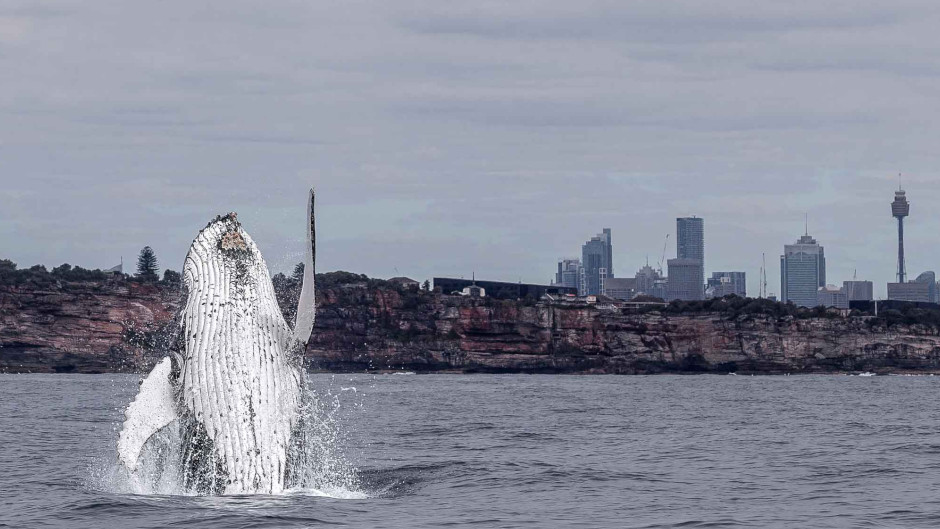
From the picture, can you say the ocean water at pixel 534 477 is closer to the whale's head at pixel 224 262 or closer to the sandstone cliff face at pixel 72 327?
the whale's head at pixel 224 262

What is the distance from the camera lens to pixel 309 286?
11.5m

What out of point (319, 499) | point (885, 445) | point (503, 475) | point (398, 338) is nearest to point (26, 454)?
point (503, 475)

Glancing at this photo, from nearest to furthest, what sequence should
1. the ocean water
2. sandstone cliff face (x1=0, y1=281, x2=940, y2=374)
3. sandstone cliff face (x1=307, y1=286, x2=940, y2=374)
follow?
1. the ocean water
2. sandstone cliff face (x1=0, y1=281, x2=940, y2=374)
3. sandstone cliff face (x1=307, y1=286, x2=940, y2=374)

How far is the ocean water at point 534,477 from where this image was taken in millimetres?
14547

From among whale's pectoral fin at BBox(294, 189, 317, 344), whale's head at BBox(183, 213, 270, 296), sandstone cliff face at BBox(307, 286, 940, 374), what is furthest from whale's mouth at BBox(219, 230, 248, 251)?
sandstone cliff face at BBox(307, 286, 940, 374)

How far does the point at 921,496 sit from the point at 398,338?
125859 millimetres

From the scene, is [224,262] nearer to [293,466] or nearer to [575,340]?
[293,466]

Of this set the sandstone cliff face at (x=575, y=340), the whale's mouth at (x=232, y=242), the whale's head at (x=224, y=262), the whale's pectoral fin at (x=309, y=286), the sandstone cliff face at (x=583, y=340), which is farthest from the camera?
the sandstone cliff face at (x=583, y=340)

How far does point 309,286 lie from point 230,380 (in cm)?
108

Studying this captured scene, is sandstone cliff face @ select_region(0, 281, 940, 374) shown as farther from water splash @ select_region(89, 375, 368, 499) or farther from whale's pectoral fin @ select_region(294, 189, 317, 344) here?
whale's pectoral fin @ select_region(294, 189, 317, 344)

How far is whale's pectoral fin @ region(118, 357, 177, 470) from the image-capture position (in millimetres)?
11695

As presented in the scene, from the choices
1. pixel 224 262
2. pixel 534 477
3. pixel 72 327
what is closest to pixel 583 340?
pixel 72 327

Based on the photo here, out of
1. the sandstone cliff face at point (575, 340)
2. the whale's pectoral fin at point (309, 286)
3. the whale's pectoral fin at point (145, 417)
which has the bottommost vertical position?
the sandstone cliff face at point (575, 340)

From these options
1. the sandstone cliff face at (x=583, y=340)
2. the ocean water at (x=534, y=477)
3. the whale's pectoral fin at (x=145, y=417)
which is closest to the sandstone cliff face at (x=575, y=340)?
the sandstone cliff face at (x=583, y=340)
